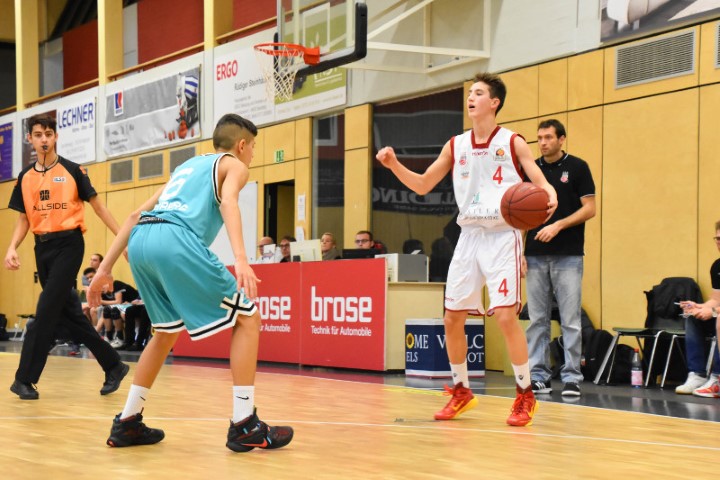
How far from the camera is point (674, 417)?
631 cm

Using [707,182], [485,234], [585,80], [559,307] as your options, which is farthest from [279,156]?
[485,234]

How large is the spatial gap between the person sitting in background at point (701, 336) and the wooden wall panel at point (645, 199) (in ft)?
3.59

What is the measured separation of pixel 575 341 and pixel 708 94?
3003 mm

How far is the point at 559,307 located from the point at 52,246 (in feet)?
12.5

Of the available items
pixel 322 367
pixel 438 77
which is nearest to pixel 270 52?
pixel 438 77

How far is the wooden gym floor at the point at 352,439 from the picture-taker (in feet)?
13.0

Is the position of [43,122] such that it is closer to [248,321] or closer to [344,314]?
[248,321]

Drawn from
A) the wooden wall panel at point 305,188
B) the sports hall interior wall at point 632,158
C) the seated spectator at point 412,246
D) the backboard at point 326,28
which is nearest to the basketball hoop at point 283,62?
the backboard at point 326,28

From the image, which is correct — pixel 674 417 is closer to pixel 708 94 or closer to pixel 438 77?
pixel 708 94

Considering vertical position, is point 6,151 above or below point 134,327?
above

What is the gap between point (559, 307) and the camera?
7816mm

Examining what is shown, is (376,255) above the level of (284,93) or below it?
below

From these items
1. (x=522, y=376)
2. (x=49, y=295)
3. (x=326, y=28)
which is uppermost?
(x=326, y=28)

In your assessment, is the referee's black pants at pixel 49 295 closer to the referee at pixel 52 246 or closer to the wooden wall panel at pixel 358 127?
the referee at pixel 52 246
